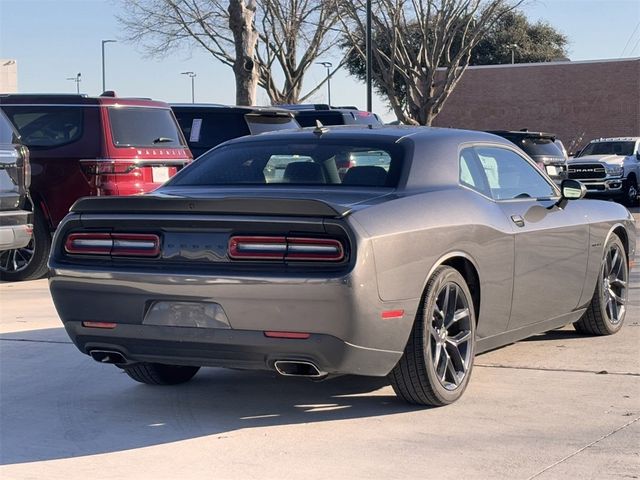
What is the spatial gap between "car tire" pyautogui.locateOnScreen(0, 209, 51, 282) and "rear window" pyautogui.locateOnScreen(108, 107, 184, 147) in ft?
3.84

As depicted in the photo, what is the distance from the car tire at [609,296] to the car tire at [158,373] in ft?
9.54

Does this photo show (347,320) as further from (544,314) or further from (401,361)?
(544,314)

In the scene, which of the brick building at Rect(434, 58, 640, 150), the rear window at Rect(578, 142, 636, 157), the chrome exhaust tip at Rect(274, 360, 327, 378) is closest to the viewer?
the chrome exhaust tip at Rect(274, 360, 327, 378)

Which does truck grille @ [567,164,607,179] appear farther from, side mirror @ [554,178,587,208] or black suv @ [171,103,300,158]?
side mirror @ [554,178,587,208]

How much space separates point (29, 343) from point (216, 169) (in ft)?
7.30

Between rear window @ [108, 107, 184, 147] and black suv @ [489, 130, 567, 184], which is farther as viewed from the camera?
black suv @ [489, 130, 567, 184]

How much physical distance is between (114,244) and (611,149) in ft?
77.0

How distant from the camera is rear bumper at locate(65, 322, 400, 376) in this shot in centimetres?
526

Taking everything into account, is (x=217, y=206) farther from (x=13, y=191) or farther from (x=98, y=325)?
(x=13, y=191)

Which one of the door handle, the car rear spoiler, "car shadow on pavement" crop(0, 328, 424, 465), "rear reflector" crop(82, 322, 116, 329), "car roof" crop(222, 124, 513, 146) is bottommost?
"car shadow on pavement" crop(0, 328, 424, 465)

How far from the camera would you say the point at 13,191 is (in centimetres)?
1001

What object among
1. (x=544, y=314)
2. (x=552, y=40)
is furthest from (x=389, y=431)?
(x=552, y=40)

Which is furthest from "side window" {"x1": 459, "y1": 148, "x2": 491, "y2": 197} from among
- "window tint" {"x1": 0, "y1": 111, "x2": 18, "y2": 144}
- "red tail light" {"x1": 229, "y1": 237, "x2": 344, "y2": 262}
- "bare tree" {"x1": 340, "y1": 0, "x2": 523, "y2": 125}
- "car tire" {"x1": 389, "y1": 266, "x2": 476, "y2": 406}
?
"bare tree" {"x1": 340, "y1": 0, "x2": 523, "y2": 125}

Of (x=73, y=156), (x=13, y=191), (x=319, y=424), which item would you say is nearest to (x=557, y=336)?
(x=319, y=424)
